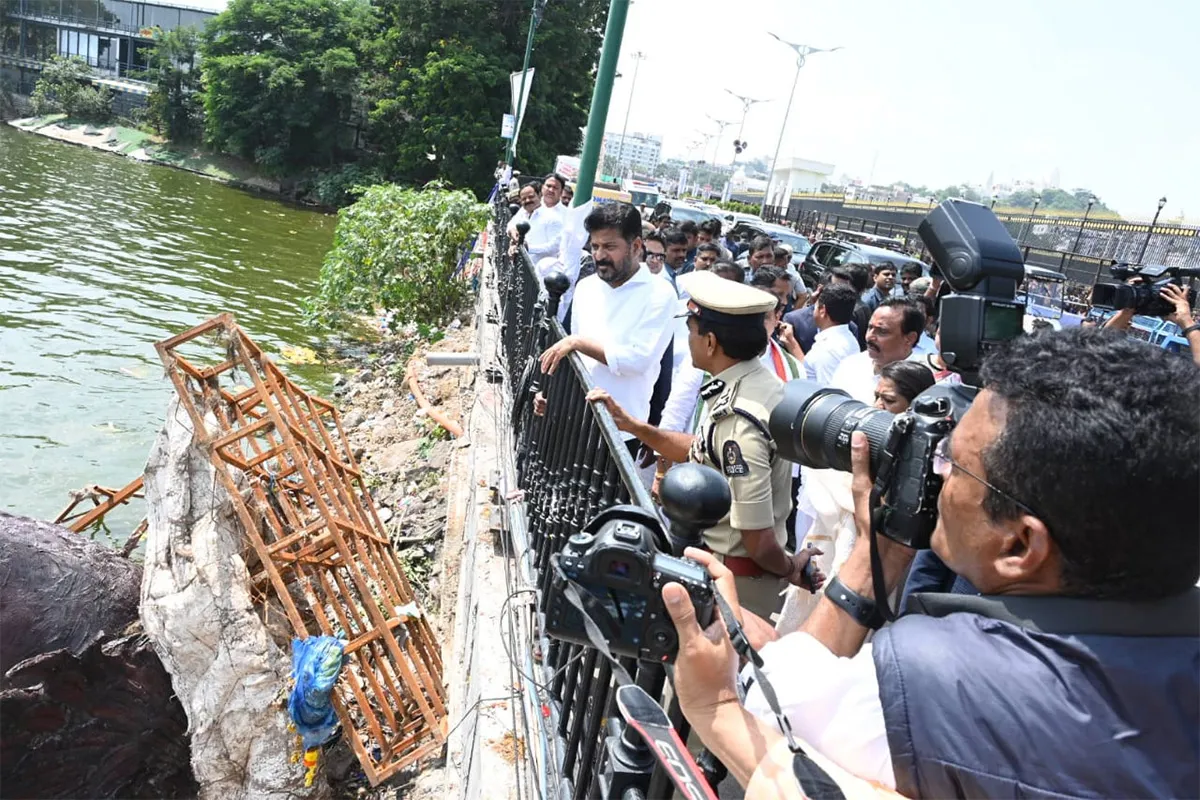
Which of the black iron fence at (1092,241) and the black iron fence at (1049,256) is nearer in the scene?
the black iron fence at (1049,256)

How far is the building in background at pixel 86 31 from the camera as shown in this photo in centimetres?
4800

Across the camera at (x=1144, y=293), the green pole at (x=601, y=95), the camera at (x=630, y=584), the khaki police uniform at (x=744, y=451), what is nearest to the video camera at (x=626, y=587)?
the camera at (x=630, y=584)

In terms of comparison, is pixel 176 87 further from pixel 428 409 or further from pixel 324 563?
pixel 324 563

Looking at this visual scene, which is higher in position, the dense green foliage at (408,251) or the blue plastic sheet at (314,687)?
the dense green foliage at (408,251)

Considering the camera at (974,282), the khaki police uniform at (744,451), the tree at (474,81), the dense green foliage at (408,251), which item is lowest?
the dense green foliage at (408,251)

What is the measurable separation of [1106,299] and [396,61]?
33267 millimetres

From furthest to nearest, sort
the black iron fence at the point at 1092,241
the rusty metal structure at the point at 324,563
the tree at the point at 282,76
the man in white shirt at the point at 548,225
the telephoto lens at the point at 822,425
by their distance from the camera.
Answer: the tree at the point at 282,76, the black iron fence at the point at 1092,241, the man in white shirt at the point at 548,225, the rusty metal structure at the point at 324,563, the telephoto lens at the point at 822,425

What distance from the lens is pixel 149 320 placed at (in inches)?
552

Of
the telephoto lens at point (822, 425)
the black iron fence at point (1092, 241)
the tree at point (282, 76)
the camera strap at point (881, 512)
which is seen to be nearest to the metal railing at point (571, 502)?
the telephoto lens at point (822, 425)

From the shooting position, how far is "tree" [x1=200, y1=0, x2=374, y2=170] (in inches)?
1299

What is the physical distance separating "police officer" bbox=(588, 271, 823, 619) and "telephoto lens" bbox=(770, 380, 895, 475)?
0.49 metres

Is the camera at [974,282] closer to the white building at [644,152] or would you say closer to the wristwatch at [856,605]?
the wristwatch at [856,605]

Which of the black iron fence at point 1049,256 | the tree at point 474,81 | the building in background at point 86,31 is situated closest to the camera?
the black iron fence at point 1049,256

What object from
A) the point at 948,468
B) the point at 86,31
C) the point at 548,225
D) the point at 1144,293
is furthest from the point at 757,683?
the point at 86,31
